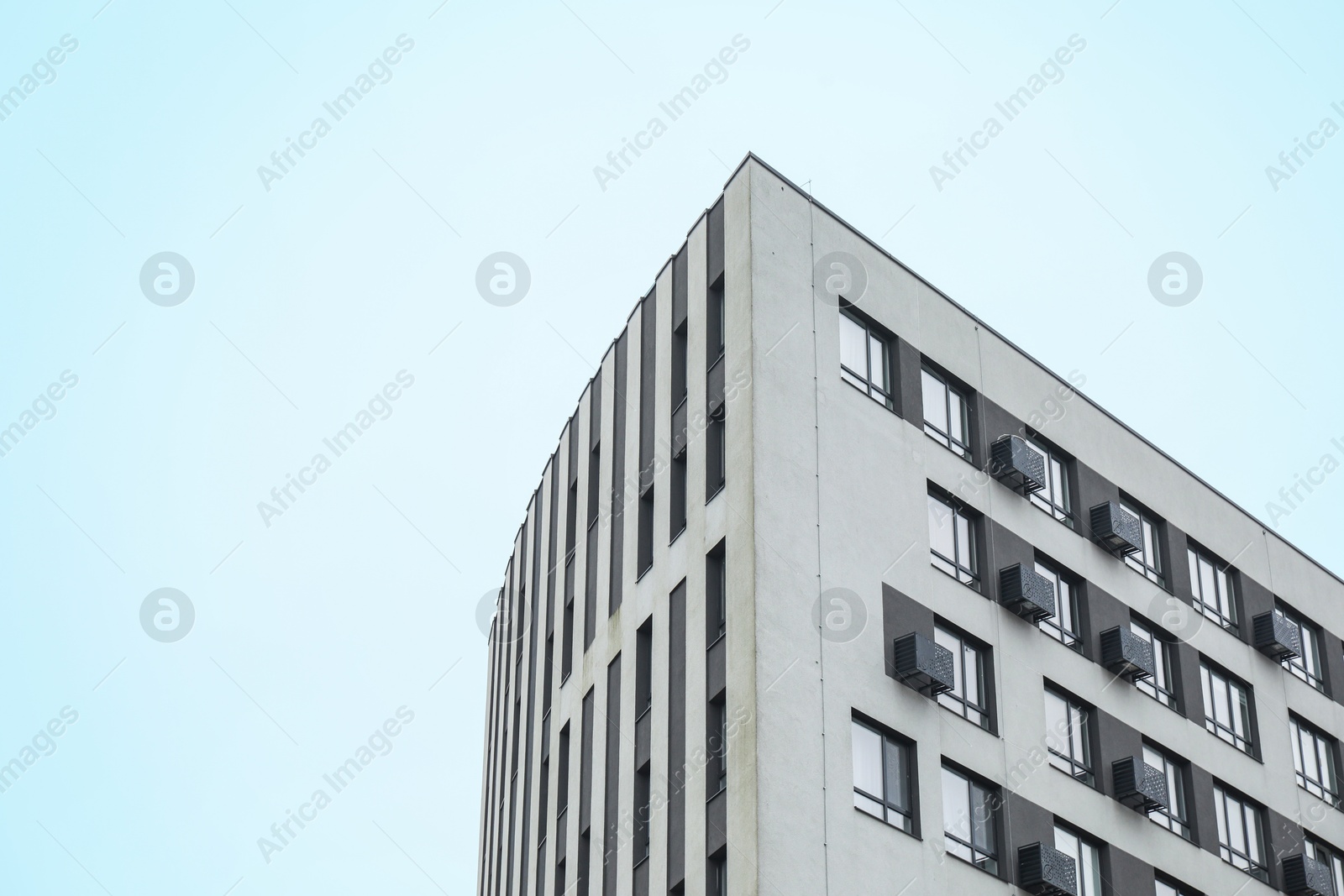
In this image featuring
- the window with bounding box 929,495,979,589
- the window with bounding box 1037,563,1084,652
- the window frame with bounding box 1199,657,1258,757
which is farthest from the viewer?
the window frame with bounding box 1199,657,1258,757

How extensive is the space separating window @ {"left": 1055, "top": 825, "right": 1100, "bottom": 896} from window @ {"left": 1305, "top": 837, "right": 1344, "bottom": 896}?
10.3 m

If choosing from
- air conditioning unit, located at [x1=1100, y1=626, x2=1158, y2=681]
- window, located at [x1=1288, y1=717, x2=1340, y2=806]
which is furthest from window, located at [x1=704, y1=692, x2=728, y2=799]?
window, located at [x1=1288, y1=717, x2=1340, y2=806]

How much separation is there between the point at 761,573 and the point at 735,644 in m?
1.65

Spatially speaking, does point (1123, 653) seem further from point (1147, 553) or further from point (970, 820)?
point (970, 820)

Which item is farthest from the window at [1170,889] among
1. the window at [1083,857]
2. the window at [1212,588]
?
the window at [1212,588]

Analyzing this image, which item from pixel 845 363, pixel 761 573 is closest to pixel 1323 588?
pixel 845 363

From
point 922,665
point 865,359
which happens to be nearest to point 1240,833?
point 922,665

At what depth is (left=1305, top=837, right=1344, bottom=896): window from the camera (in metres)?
46.7

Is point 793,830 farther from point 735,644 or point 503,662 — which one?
point 503,662

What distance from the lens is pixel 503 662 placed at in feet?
189

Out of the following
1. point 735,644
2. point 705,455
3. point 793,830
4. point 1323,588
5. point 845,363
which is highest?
point 1323,588

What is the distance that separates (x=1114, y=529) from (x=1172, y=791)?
23.5ft

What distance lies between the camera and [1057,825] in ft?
129

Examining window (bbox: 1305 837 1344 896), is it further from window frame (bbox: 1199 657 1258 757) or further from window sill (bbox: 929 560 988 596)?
window sill (bbox: 929 560 988 596)
